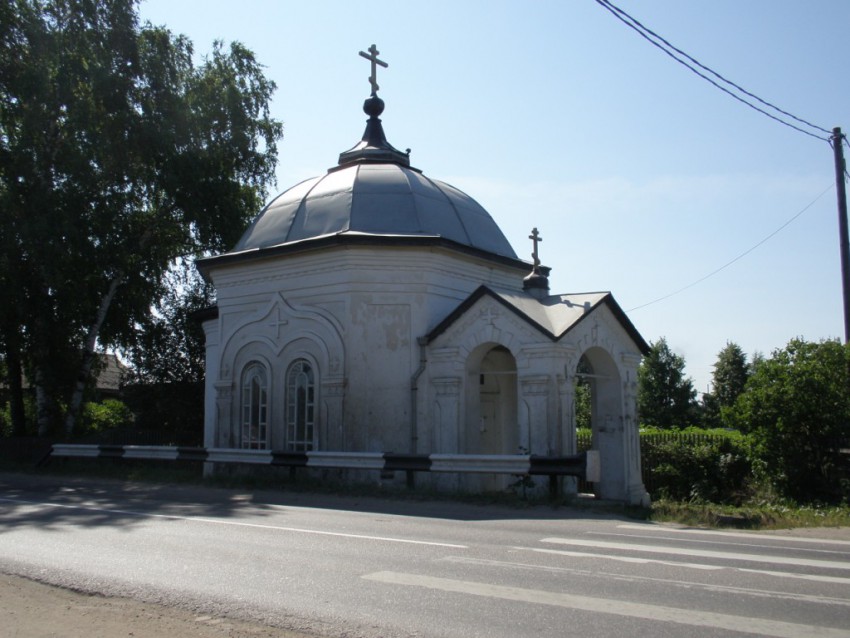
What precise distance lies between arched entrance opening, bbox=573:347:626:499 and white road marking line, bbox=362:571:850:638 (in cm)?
1079

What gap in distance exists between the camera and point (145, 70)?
26.6 m

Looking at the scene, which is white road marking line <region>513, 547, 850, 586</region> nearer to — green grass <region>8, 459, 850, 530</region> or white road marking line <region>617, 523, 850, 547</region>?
white road marking line <region>617, 523, 850, 547</region>

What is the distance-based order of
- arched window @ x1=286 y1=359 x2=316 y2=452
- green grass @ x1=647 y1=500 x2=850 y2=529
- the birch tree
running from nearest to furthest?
green grass @ x1=647 y1=500 x2=850 y2=529, arched window @ x1=286 y1=359 x2=316 y2=452, the birch tree

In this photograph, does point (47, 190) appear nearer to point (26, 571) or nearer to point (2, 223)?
point (2, 223)

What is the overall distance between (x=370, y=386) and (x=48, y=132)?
47.5ft

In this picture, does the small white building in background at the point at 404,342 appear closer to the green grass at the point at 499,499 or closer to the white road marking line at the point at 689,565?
the green grass at the point at 499,499

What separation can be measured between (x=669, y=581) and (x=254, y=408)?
14.0 meters

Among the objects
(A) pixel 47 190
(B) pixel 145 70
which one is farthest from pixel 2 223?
(B) pixel 145 70

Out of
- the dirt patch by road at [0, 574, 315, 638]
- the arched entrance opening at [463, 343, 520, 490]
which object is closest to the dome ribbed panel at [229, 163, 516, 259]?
the arched entrance opening at [463, 343, 520, 490]

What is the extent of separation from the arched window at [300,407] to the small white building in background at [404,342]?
0.11ft

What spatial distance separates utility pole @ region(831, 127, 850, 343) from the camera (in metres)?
17.6

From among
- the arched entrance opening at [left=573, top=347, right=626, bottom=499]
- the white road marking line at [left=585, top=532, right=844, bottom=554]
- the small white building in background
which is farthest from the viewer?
the arched entrance opening at [left=573, top=347, right=626, bottom=499]

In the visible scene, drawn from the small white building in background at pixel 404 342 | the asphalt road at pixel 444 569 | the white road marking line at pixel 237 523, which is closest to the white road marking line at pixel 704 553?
the asphalt road at pixel 444 569

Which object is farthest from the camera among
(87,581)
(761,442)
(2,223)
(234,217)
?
(234,217)
